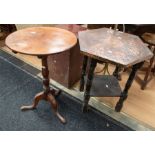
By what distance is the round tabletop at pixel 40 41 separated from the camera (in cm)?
118

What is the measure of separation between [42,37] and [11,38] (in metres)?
0.24

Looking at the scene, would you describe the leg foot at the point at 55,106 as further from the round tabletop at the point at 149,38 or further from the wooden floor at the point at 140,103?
the round tabletop at the point at 149,38

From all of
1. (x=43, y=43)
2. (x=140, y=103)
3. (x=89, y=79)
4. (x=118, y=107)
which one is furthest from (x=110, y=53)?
(x=140, y=103)

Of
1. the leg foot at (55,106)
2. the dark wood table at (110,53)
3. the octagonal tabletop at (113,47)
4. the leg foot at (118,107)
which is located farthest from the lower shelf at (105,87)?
the octagonal tabletop at (113,47)

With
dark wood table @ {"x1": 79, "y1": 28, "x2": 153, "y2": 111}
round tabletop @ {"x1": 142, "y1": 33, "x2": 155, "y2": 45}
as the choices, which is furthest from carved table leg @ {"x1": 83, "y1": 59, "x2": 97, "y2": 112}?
round tabletop @ {"x1": 142, "y1": 33, "x2": 155, "y2": 45}

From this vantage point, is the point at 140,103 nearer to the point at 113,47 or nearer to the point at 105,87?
the point at 105,87

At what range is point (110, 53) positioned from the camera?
1232 mm

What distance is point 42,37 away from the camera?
4.52ft

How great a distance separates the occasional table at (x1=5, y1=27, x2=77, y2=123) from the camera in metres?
1.18

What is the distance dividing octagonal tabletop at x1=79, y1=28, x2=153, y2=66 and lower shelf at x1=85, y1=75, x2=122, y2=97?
0.49 m

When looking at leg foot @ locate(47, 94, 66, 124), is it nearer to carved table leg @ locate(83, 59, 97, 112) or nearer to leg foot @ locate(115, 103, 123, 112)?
carved table leg @ locate(83, 59, 97, 112)
